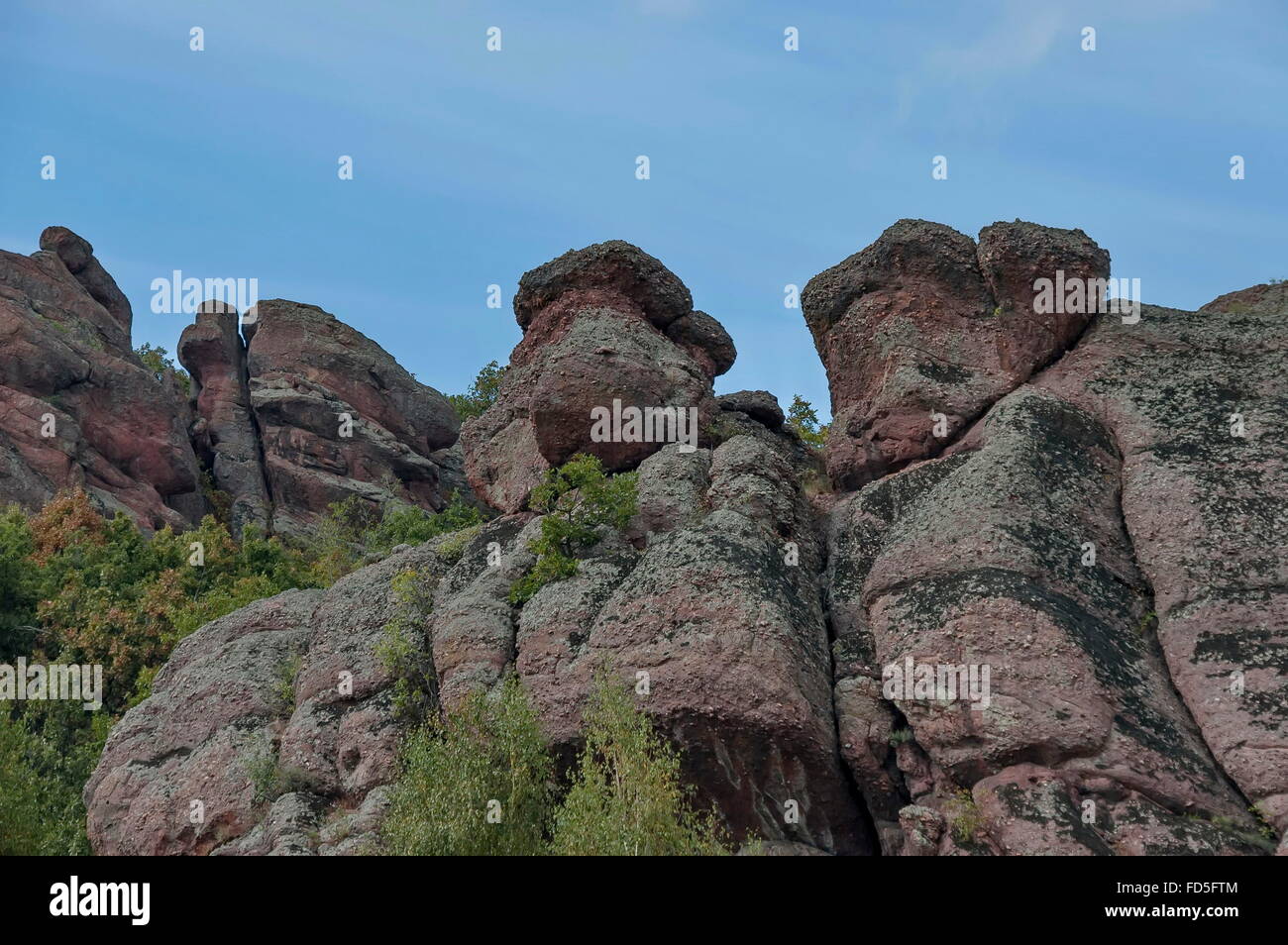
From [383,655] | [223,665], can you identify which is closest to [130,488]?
[223,665]

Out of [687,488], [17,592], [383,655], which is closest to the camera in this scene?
[383,655]

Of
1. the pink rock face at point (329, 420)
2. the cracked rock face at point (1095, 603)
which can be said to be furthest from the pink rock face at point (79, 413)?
the cracked rock face at point (1095, 603)

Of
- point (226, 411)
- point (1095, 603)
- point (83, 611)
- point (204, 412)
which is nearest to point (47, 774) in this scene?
point (83, 611)

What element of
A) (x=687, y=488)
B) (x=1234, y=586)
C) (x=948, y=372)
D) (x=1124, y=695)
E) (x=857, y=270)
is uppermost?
(x=857, y=270)

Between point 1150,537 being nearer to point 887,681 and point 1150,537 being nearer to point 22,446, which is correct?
point 887,681

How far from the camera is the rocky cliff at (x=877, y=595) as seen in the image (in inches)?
752

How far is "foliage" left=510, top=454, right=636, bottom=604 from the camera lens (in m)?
25.1

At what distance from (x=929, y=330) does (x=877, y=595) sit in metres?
8.26

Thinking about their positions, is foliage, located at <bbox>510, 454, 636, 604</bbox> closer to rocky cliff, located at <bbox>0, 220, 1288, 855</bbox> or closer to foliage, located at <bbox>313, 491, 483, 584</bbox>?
rocky cliff, located at <bbox>0, 220, 1288, 855</bbox>

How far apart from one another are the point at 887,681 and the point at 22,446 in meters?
48.3

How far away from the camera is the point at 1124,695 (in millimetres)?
19359

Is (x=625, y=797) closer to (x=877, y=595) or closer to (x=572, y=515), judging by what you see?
(x=877, y=595)

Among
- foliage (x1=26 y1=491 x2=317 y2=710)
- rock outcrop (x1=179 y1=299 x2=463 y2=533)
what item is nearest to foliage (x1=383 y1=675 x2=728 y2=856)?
foliage (x1=26 y1=491 x2=317 y2=710)

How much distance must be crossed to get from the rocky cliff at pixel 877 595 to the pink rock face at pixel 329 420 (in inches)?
1353
